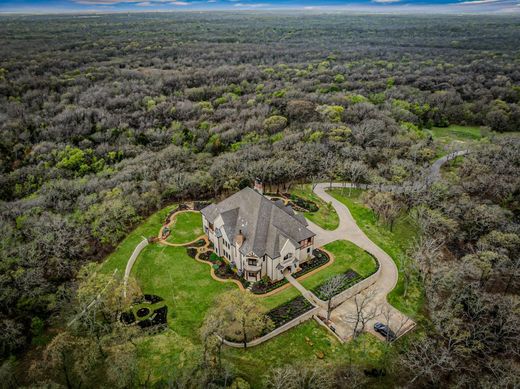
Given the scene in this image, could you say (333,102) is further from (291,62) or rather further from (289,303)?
(289,303)

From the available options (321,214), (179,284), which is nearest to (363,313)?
(321,214)

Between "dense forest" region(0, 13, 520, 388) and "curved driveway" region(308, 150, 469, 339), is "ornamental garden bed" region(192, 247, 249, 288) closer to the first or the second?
"curved driveway" region(308, 150, 469, 339)

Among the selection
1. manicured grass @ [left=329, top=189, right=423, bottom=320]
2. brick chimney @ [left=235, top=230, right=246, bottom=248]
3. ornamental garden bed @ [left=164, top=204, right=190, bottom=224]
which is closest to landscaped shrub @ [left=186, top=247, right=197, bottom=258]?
ornamental garden bed @ [left=164, top=204, right=190, bottom=224]

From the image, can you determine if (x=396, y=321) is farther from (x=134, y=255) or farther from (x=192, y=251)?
(x=134, y=255)

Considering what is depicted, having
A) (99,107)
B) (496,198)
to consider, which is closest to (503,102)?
(496,198)

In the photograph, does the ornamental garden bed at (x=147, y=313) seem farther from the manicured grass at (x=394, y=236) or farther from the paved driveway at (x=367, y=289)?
the manicured grass at (x=394, y=236)

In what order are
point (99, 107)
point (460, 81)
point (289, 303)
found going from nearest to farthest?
point (289, 303), point (99, 107), point (460, 81)
